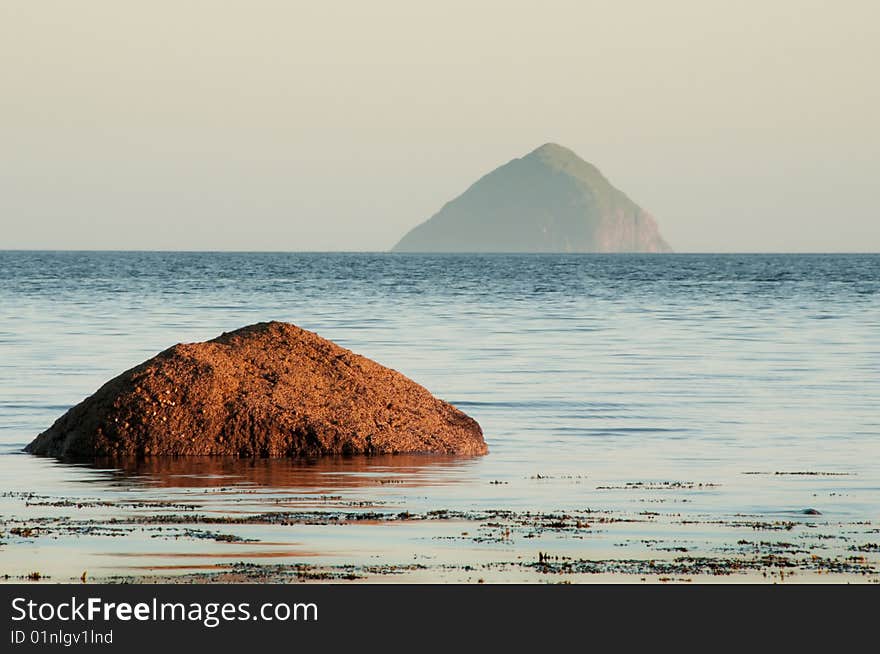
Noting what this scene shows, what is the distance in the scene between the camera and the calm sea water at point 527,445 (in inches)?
519

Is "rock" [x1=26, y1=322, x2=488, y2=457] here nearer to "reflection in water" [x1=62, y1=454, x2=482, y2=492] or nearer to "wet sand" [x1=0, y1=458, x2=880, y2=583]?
"reflection in water" [x1=62, y1=454, x2=482, y2=492]

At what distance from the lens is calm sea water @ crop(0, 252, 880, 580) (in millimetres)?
13172

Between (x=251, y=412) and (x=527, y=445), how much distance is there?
3919mm

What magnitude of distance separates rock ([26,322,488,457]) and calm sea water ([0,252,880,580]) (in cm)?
60

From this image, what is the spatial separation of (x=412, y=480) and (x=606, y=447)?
15.1 ft

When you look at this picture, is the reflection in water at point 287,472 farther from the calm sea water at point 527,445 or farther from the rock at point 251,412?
the rock at point 251,412

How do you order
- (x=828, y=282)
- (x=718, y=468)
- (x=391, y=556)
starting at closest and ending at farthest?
1. (x=391, y=556)
2. (x=718, y=468)
3. (x=828, y=282)

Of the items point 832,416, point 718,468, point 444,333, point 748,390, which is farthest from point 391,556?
point 444,333

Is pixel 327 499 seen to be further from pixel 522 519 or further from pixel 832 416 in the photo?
pixel 832 416

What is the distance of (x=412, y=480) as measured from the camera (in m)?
16.8

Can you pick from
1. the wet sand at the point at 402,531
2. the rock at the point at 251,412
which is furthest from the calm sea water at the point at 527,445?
the rock at the point at 251,412

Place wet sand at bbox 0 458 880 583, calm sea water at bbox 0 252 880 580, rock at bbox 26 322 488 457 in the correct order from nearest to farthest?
wet sand at bbox 0 458 880 583, calm sea water at bbox 0 252 880 580, rock at bbox 26 322 488 457

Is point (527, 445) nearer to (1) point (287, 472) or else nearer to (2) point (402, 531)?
(1) point (287, 472)

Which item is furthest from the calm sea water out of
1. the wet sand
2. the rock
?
the rock
